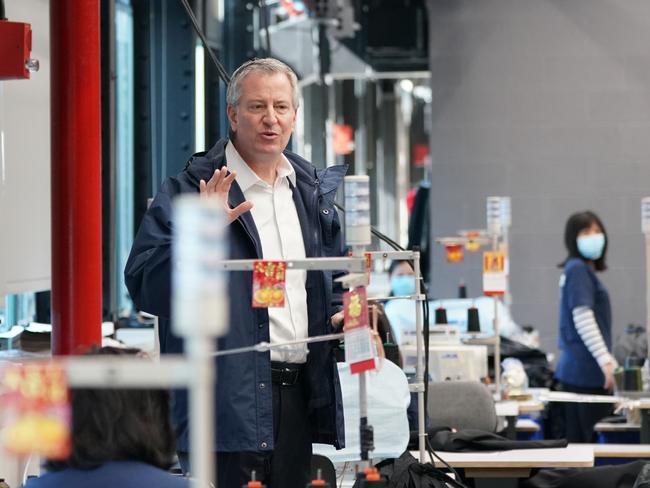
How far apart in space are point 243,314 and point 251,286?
0.09 m

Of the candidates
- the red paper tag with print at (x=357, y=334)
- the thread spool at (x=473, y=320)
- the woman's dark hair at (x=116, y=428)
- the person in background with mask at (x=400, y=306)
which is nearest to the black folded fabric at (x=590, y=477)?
the person in background with mask at (x=400, y=306)

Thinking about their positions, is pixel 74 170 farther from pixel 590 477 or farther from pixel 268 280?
pixel 590 477

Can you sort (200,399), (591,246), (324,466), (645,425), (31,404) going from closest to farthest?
(200,399) → (31,404) → (324,466) → (645,425) → (591,246)

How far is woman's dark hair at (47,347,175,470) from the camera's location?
193 cm

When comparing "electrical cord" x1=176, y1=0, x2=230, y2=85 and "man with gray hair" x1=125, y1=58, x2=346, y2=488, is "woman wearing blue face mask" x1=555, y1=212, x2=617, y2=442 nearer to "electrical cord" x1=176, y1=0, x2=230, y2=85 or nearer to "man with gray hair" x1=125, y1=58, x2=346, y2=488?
"electrical cord" x1=176, y1=0, x2=230, y2=85

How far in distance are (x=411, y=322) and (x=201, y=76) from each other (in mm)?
1989

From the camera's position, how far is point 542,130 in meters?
10.3

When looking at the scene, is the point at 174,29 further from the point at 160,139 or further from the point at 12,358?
the point at 12,358

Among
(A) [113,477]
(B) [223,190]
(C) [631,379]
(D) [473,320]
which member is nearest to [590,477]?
(C) [631,379]

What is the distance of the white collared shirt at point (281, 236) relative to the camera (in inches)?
121

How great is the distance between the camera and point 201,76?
7.92 metres

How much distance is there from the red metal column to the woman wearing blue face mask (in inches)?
121

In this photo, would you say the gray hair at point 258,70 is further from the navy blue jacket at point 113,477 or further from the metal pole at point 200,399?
the metal pole at point 200,399

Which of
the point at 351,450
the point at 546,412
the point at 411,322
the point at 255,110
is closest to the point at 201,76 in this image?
the point at 411,322
